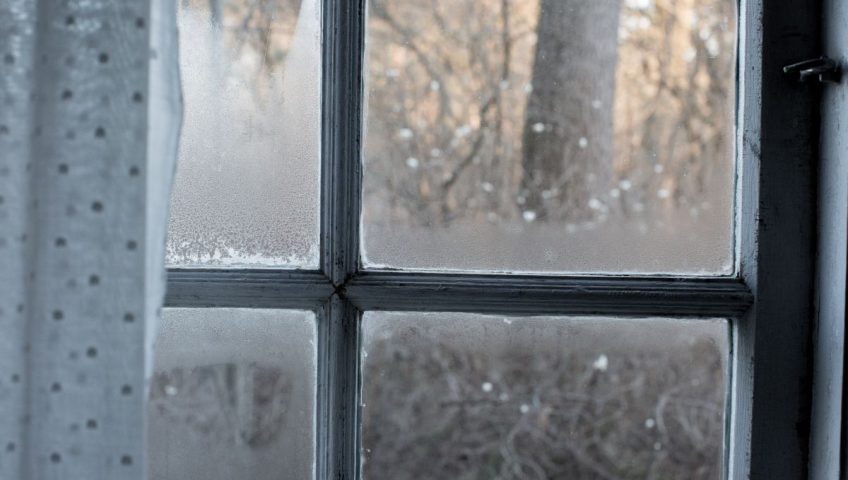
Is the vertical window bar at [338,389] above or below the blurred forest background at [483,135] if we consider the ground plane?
below

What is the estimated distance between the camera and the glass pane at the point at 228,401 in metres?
0.97

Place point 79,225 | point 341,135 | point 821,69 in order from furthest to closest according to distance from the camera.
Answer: point 341,135
point 821,69
point 79,225

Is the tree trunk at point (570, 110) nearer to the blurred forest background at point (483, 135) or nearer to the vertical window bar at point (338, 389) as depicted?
the blurred forest background at point (483, 135)

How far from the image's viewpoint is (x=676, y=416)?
0.95 metres

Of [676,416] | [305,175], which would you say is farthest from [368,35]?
[676,416]

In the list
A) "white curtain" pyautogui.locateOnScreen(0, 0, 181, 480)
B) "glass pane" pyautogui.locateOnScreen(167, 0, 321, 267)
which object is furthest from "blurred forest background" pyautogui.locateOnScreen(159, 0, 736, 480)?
"white curtain" pyautogui.locateOnScreen(0, 0, 181, 480)

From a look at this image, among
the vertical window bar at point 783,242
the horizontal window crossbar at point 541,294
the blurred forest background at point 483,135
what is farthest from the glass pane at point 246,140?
the vertical window bar at point 783,242

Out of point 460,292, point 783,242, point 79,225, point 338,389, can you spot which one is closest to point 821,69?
point 783,242

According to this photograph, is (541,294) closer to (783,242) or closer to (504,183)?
(504,183)

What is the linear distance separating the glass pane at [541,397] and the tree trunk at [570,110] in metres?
0.16

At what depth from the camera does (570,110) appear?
946 millimetres

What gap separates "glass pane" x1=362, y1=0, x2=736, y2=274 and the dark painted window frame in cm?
2

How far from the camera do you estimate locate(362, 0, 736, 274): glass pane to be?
941 mm

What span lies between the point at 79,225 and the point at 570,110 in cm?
57
